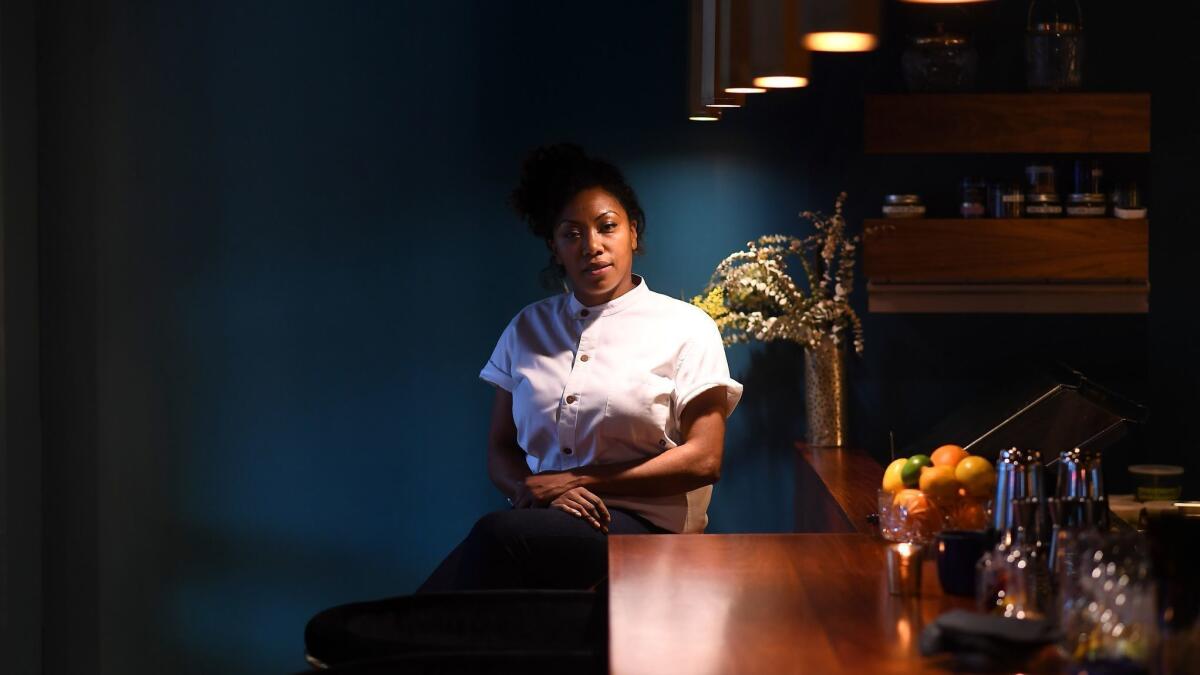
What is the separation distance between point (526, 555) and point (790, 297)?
1.27m

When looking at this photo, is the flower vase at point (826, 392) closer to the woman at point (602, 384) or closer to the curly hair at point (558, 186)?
the woman at point (602, 384)

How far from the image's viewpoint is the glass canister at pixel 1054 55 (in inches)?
161

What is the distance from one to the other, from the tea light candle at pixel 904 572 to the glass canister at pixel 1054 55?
2257 mm

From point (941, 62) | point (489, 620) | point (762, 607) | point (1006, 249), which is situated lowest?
point (489, 620)

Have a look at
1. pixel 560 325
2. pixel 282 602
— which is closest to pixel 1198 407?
pixel 560 325

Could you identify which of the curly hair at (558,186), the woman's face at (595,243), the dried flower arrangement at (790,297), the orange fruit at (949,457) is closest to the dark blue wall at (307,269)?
the dried flower arrangement at (790,297)

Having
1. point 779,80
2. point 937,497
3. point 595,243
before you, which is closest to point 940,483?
point 937,497

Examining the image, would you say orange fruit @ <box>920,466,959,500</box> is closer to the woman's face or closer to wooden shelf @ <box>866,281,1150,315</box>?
Result: the woman's face

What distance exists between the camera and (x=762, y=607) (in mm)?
2193

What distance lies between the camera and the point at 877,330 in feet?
14.5

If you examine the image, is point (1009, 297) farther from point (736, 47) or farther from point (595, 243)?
point (736, 47)

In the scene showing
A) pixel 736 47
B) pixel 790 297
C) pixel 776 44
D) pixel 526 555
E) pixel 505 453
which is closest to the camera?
pixel 776 44

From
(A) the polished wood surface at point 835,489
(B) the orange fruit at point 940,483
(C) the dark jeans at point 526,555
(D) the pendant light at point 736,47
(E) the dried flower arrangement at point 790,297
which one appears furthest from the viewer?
(E) the dried flower arrangement at point 790,297

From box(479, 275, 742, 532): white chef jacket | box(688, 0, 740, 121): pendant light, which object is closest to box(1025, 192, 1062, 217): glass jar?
box(479, 275, 742, 532): white chef jacket
